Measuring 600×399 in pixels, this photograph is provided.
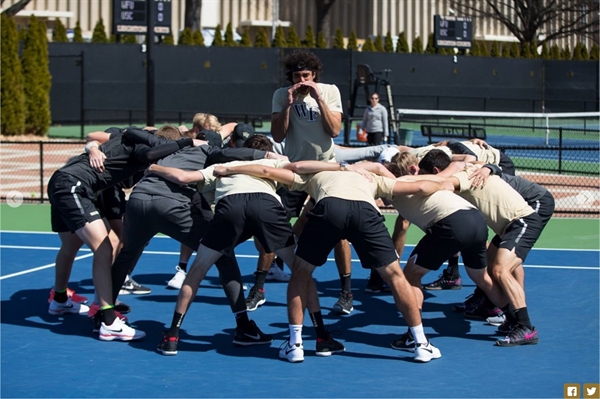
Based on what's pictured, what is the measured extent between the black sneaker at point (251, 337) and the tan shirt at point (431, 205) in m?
1.62

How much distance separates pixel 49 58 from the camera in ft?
117

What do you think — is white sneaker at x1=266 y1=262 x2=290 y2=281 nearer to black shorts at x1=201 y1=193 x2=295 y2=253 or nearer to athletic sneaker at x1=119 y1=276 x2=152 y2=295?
athletic sneaker at x1=119 y1=276 x2=152 y2=295

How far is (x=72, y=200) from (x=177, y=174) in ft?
3.37

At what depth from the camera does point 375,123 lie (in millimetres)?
23781

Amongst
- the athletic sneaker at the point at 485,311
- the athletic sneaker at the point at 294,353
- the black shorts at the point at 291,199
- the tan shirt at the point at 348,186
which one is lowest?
the athletic sneaker at the point at 294,353

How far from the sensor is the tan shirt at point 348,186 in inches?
307

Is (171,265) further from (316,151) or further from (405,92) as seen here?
(405,92)

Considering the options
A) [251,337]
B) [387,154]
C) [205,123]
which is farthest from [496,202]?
[205,123]

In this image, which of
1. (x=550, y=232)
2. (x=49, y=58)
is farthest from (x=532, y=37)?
(x=550, y=232)

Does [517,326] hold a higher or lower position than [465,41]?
lower

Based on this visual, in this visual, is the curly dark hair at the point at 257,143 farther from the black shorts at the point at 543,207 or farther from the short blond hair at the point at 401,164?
the black shorts at the point at 543,207

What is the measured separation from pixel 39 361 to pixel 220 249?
1740 millimetres

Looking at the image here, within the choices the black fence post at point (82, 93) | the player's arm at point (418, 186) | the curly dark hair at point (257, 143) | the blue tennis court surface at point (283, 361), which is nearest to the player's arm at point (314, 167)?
the player's arm at point (418, 186)

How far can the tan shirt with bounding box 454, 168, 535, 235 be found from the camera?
28.1 feet
